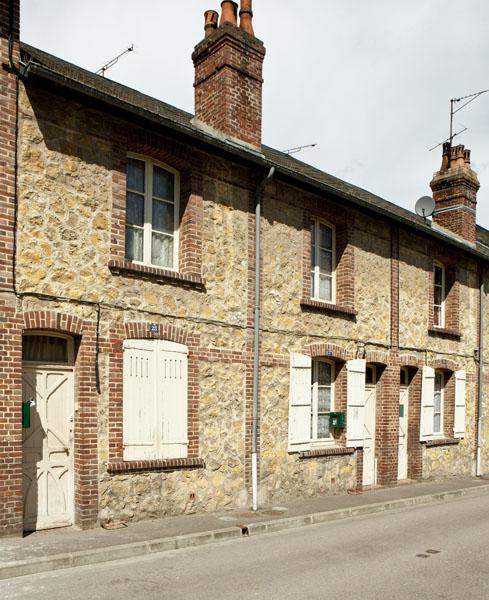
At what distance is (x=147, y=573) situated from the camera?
724 cm

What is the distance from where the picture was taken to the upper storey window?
17.4 metres

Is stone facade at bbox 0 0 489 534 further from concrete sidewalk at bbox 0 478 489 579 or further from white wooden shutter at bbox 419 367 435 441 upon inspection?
white wooden shutter at bbox 419 367 435 441

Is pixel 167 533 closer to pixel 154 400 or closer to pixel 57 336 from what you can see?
pixel 154 400

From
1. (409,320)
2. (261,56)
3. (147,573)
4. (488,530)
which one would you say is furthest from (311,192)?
(147,573)

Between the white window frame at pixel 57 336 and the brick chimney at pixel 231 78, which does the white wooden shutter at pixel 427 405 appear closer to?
the brick chimney at pixel 231 78

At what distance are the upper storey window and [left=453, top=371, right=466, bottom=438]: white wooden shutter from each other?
1.44m

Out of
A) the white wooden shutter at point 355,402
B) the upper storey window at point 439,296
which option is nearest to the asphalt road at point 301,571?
the white wooden shutter at point 355,402

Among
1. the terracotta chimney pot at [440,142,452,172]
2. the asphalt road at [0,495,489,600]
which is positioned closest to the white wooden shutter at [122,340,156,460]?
the asphalt road at [0,495,489,600]

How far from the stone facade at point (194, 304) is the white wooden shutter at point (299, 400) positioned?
13 cm

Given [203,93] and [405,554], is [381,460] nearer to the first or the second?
[405,554]

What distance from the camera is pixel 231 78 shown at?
12219 millimetres

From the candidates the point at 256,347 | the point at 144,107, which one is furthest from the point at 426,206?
the point at 144,107

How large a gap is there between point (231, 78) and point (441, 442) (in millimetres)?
10126

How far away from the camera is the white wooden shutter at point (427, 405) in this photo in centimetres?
1598
